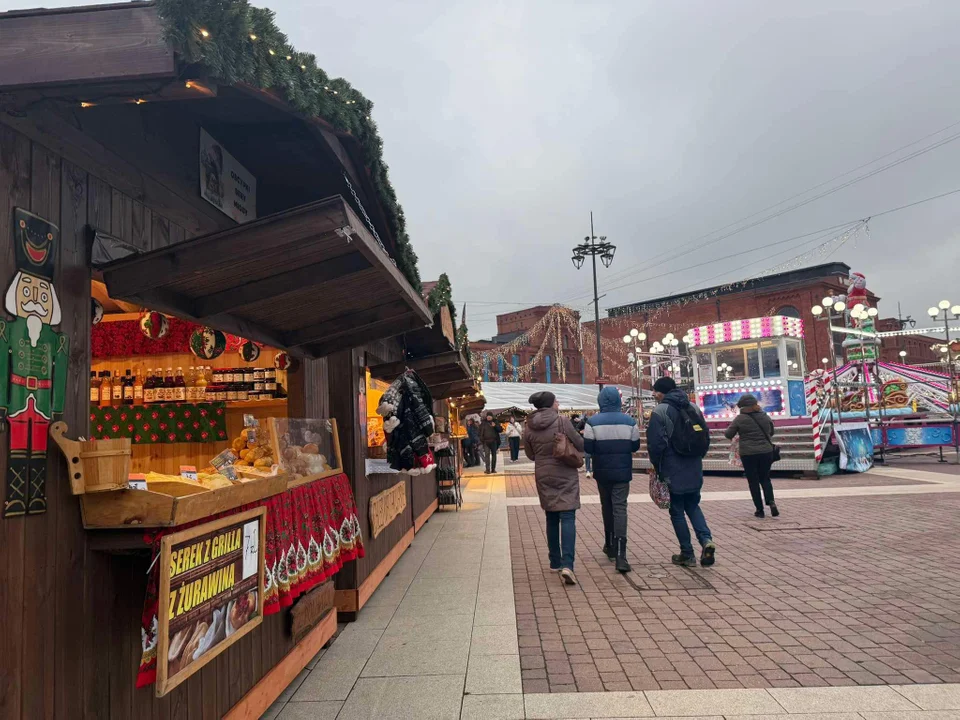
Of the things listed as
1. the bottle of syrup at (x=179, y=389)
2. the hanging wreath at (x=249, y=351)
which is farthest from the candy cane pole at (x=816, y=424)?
the bottle of syrup at (x=179, y=389)

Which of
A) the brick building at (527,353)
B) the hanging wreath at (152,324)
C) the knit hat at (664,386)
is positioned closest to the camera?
the hanging wreath at (152,324)

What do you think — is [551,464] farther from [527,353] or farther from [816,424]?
[527,353]

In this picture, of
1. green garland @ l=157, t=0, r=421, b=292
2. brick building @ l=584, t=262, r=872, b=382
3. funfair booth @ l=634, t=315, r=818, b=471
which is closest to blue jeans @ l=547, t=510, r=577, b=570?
green garland @ l=157, t=0, r=421, b=292

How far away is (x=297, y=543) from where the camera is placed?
3727 millimetres

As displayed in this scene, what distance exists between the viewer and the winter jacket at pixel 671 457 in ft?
21.1

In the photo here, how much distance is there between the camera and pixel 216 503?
2625mm

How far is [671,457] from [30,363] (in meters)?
5.59

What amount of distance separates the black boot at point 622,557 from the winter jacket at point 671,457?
70 centimetres

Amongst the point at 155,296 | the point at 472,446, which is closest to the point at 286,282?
the point at 155,296

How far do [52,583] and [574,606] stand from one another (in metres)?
4.10

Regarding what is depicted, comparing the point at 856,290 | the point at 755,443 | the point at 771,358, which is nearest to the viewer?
the point at 755,443

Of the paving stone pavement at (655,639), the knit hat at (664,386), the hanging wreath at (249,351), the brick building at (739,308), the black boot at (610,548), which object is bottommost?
the paving stone pavement at (655,639)

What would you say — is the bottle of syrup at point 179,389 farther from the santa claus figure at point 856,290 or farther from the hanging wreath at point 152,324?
the santa claus figure at point 856,290

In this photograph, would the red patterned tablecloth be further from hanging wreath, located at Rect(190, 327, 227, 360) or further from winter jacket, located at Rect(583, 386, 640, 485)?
winter jacket, located at Rect(583, 386, 640, 485)
